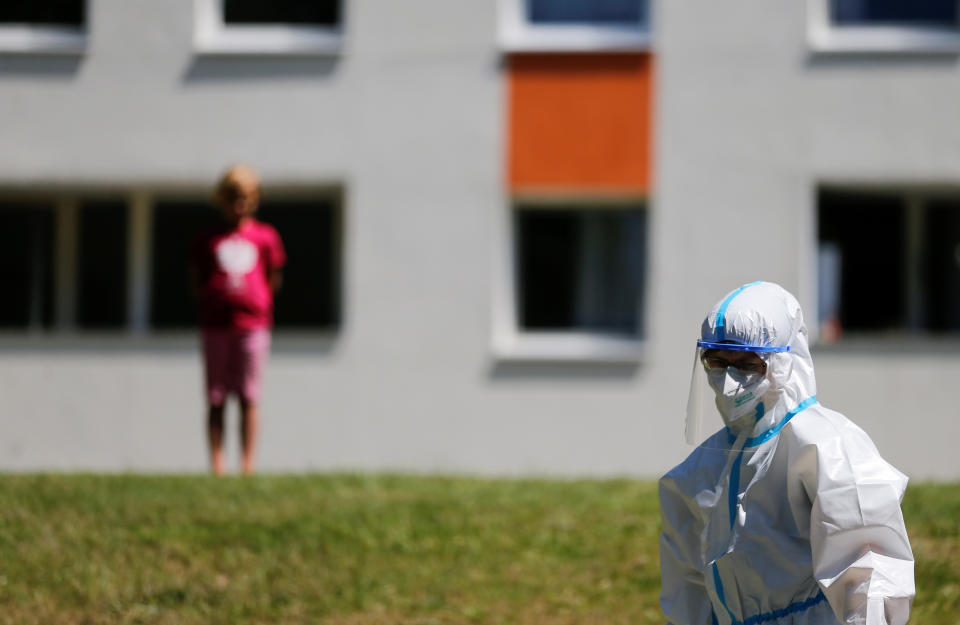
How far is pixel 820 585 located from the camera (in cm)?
336

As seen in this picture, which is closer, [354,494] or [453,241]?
[354,494]

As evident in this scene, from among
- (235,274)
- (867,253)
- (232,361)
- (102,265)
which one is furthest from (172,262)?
(867,253)

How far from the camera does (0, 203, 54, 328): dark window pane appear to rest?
14797mm

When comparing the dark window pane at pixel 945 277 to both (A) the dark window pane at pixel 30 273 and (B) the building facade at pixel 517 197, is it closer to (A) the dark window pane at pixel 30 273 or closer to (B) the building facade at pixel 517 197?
(B) the building facade at pixel 517 197

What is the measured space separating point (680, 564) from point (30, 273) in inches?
479

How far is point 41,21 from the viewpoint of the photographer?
1438cm

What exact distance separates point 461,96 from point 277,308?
9.24 feet

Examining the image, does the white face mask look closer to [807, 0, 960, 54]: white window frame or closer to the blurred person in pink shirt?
the blurred person in pink shirt

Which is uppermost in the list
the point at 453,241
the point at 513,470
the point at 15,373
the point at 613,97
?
the point at 613,97

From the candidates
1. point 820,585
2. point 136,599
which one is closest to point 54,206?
Result: point 136,599

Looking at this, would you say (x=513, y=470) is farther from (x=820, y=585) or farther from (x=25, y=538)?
(x=820, y=585)

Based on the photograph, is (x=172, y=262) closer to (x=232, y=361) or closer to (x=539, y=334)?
(x=539, y=334)

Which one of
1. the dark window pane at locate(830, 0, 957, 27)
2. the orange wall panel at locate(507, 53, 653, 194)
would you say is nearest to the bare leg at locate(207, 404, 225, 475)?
the orange wall panel at locate(507, 53, 653, 194)

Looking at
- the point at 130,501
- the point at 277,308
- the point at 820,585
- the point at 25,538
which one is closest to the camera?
the point at 820,585
